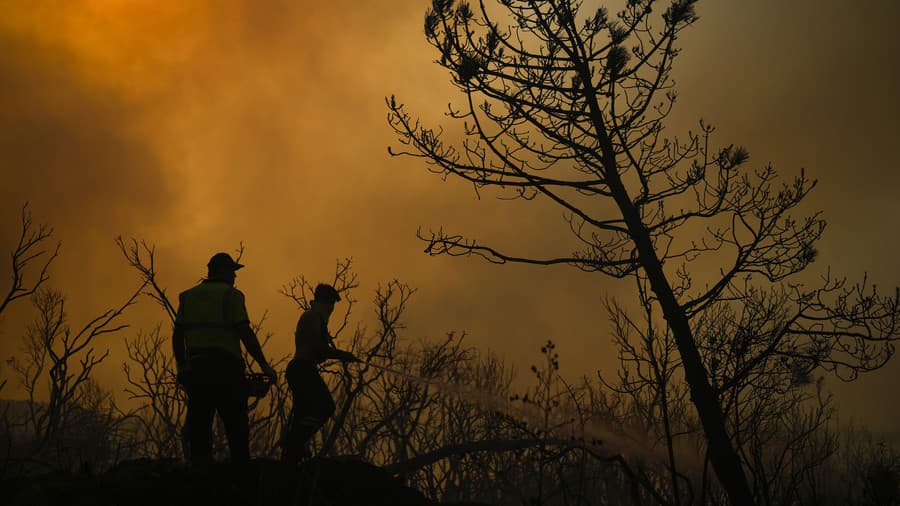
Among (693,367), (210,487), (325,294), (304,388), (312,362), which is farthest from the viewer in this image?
(325,294)

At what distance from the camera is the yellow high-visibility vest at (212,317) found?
5.75 m

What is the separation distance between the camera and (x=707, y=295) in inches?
264

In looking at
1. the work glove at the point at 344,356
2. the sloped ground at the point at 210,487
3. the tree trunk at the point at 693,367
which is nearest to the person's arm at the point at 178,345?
the sloped ground at the point at 210,487

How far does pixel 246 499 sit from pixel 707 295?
4.61 metres

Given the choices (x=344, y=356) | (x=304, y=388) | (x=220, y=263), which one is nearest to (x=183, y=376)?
(x=220, y=263)

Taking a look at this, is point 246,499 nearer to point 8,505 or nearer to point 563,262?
point 8,505

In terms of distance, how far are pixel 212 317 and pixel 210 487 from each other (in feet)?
5.72

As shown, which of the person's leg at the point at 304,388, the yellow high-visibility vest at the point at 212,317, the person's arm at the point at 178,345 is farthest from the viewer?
the person's leg at the point at 304,388

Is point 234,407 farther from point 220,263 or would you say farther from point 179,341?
point 220,263

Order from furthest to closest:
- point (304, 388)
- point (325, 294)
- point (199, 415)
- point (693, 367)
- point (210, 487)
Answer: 1. point (325, 294)
2. point (304, 388)
3. point (693, 367)
4. point (199, 415)
5. point (210, 487)

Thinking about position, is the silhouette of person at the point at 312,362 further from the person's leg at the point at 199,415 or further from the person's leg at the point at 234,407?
the person's leg at the point at 199,415

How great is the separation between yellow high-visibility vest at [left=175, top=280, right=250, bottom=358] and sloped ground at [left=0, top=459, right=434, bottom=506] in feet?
3.44

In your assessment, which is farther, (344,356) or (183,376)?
(344,356)

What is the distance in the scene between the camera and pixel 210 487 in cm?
442
